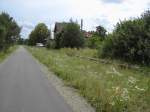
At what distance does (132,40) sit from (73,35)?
36.3 metres

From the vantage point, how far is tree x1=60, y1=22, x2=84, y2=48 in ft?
210

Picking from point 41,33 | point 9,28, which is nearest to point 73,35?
point 9,28

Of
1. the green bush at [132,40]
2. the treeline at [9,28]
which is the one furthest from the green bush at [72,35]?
the green bush at [132,40]

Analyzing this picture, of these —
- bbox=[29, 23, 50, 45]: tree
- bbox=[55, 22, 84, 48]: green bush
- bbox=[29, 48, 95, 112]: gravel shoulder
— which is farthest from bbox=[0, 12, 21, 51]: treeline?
bbox=[29, 23, 50, 45]: tree

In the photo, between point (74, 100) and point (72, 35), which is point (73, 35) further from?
point (74, 100)

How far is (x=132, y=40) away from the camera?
28.2m

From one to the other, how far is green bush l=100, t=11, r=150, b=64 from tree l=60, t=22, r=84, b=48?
32902mm

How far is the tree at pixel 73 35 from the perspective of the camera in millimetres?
64125

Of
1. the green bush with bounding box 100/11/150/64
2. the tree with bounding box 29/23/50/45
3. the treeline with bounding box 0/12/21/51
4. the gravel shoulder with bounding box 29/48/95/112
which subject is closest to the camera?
the gravel shoulder with bounding box 29/48/95/112

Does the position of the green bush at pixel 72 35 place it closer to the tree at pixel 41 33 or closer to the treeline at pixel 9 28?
the treeline at pixel 9 28

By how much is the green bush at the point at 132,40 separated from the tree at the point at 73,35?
3290 cm

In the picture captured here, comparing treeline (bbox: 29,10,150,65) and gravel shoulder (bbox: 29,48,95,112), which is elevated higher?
treeline (bbox: 29,10,150,65)

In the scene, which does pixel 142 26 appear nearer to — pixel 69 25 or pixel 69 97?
pixel 69 97

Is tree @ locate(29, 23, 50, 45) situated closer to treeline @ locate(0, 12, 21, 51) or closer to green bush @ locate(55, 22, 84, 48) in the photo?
treeline @ locate(0, 12, 21, 51)
